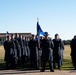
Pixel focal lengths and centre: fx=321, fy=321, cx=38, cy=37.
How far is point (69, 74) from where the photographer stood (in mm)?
15664

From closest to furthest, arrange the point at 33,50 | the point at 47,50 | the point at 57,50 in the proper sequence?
the point at 47,50, the point at 57,50, the point at 33,50

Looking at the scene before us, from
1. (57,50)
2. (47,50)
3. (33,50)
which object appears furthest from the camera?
(33,50)

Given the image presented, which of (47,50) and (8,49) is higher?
(8,49)

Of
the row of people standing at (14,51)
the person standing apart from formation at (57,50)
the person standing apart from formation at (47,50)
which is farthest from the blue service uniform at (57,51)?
the row of people standing at (14,51)

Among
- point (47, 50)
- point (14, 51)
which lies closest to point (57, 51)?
point (47, 50)

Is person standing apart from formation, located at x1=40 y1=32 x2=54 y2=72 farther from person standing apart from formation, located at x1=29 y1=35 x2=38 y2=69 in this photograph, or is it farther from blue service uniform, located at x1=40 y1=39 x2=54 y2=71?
person standing apart from formation, located at x1=29 y1=35 x2=38 y2=69

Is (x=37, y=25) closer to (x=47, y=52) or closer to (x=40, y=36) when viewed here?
(x=40, y=36)

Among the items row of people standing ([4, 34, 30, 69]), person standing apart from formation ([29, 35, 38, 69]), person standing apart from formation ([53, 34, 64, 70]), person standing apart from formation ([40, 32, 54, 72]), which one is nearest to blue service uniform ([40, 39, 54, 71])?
person standing apart from formation ([40, 32, 54, 72])

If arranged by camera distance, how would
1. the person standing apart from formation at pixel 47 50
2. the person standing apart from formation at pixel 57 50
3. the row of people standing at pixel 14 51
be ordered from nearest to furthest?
the person standing apart from formation at pixel 47 50, the person standing apart from formation at pixel 57 50, the row of people standing at pixel 14 51

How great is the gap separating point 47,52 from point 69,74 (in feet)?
5.85

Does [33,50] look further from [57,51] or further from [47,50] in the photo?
[47,50]

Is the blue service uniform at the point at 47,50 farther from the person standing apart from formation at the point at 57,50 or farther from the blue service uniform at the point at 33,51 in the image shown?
the blue service uniform at the point at 33,51

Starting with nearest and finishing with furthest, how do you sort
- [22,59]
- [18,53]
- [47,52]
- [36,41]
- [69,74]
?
1. [69,74]
2. [47,52]
3. [36,41]
4. [18,53]
5. [22,59]

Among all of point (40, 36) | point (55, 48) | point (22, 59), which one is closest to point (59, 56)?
point (55, 48)
